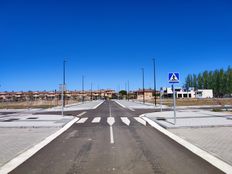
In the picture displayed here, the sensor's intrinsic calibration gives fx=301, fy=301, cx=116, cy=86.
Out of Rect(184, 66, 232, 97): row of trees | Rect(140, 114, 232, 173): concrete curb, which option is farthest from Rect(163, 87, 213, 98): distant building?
Rect(140, 114, 232, 173): concrete curb

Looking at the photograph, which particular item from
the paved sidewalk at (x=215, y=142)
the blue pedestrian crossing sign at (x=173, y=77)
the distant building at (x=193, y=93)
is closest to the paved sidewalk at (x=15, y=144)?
the paved sidewalk at (x=215, y=142)

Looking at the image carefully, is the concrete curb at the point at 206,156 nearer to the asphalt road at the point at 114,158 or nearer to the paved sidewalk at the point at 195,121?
the asphalt road at the point at 114,158

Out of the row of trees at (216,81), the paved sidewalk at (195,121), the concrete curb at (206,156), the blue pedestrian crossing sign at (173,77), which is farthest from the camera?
the row of trees at (216,81)

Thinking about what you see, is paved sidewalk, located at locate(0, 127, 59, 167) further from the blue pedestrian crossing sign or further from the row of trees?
the row of trees

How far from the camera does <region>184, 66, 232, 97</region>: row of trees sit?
137625 mm

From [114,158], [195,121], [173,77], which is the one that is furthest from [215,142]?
[195,121]

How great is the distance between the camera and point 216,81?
14338 cm

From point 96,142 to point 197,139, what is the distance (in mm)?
3692

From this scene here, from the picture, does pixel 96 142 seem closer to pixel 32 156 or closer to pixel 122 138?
pixel 122 138

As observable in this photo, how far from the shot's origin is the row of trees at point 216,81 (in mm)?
137625

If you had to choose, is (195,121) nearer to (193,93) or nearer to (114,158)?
Answer: (114,158)

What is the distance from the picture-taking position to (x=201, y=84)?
157 meters

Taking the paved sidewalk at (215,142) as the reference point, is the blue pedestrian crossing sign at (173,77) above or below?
above

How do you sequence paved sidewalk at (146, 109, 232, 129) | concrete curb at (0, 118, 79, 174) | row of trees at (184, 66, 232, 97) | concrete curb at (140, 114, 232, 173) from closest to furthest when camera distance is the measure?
concrete curb at (140, 114, 232, 173) → concrete curb at (0, 118, 79, 174) → paved sidewalk at (146, 109, 232, 129) → row of trees at (184, 66, 232, 97)
